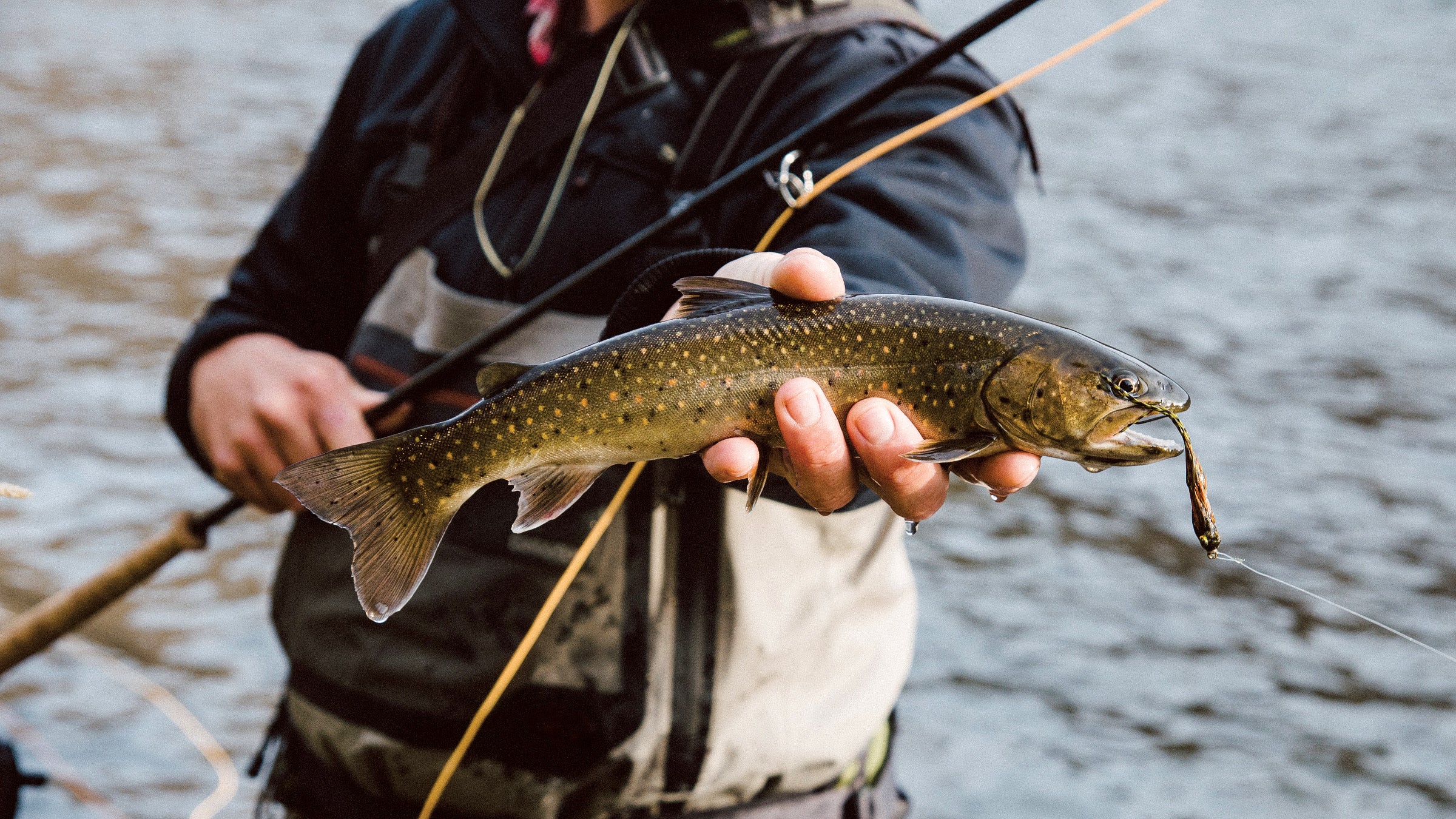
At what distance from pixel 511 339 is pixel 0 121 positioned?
8.71 meters

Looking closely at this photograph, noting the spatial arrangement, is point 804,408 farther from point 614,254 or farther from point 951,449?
point 614,254

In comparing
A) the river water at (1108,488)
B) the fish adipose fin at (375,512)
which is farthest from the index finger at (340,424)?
the river water at (1108,488)

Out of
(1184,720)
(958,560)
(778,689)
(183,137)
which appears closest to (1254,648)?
(1184,720)

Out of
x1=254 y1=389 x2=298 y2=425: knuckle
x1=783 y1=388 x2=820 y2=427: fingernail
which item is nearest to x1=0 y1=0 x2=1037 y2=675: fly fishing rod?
x1=254 y1=389 x2=298 y2=425: knuckle

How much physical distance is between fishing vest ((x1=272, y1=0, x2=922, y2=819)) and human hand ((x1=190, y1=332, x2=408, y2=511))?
0.12m

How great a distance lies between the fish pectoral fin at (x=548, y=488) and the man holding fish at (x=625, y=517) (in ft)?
1.17

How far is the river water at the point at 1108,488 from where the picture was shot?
3.98m

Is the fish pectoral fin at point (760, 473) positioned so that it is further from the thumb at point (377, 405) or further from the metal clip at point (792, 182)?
the thumb at point (377, 405)

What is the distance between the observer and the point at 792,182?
187 cm

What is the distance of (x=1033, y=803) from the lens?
3844mm

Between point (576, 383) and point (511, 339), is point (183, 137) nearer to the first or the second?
point (511, 339)

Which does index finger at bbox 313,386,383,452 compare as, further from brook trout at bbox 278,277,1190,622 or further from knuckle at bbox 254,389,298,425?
brook trout at bbox 278,277,1190,622

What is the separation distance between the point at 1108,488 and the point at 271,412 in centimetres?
394

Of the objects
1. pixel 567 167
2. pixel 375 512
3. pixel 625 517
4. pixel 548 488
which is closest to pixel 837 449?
pixel 548 488
